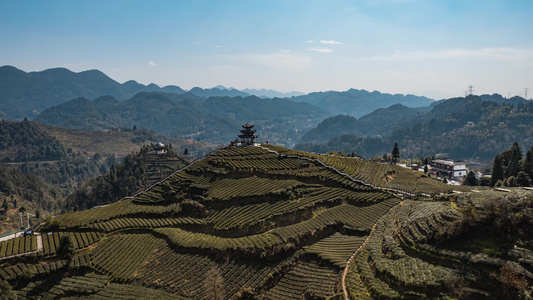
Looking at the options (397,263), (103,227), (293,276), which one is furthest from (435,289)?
(103,227)

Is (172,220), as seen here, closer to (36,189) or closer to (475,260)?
(475,260)

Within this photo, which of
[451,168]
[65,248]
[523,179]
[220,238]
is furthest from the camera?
[451,168]

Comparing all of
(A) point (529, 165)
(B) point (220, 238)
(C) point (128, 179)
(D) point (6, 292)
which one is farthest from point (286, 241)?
(C) point (128, 179)

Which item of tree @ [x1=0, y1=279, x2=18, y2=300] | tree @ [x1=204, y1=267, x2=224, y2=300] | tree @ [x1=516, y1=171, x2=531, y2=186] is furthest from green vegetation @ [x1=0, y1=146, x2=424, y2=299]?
tree @ [x1=516, y1=171, x2=531, y2=186]

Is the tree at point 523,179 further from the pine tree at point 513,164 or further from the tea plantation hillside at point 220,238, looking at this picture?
the tea plantation hillside at point 220,238

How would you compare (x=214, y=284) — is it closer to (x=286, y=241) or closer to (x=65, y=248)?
(x=286, y=241)

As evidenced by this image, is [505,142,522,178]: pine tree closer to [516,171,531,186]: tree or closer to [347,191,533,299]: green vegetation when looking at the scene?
[516,171,531,186]: tree

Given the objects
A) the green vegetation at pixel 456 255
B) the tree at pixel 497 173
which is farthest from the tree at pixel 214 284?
the tree at pixel 497 173
